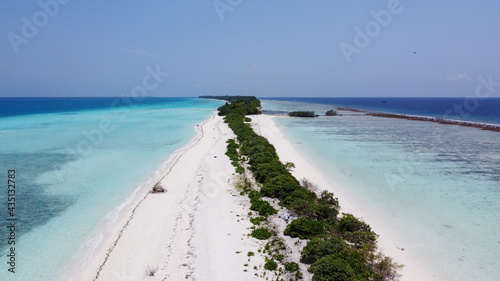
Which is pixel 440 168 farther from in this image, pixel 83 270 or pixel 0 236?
pixel 0 236

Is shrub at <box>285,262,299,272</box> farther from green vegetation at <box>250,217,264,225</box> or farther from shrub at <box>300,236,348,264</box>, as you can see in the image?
green vegetation at <box>250,217,264,225</box>

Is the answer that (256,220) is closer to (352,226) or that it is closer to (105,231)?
(352,226)

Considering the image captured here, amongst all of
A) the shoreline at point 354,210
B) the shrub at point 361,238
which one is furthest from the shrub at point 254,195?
the shrub at point 361,238

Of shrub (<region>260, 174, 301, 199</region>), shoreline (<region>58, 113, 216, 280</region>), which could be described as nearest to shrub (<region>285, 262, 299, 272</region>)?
shrub (<region>260, 174, 301, 199</region>)

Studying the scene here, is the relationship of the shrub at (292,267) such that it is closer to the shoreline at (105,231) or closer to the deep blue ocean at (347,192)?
the deep blue ocean at (347,192)

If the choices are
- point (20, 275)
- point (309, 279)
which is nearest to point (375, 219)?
point (309, 279)

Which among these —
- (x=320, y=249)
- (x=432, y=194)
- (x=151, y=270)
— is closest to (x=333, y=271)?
(x=320, y=249)
